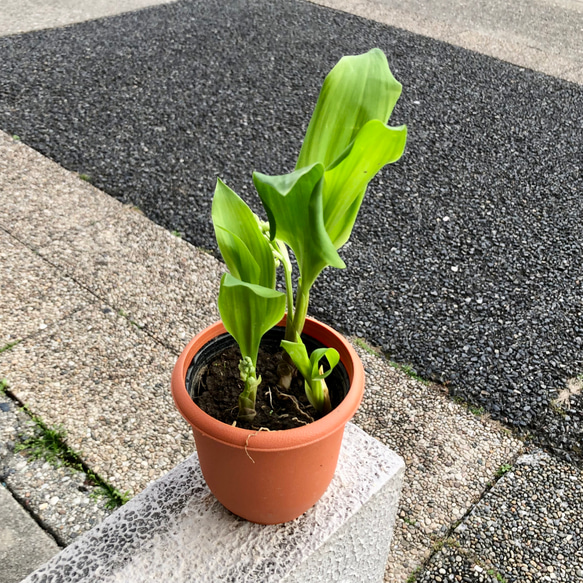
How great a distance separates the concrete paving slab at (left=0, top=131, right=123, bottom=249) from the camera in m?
2.87

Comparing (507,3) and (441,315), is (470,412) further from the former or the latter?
(507,3)

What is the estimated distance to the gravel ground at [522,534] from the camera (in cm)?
168

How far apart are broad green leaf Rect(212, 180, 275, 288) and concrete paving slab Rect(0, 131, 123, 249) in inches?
73.5

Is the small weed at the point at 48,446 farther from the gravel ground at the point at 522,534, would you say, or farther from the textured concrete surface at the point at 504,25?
the textured concrete surface at the point at 504,25

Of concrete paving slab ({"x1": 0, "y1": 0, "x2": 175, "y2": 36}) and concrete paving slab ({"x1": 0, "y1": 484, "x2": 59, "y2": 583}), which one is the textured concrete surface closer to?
concrete paving slab ({"x1": 0, "y1": 0, "x2": 175, "y2": 36})

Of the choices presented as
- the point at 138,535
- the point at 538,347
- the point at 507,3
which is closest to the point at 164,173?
the point at 538,347

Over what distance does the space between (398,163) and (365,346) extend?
5.33 feet

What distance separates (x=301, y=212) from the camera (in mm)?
1029

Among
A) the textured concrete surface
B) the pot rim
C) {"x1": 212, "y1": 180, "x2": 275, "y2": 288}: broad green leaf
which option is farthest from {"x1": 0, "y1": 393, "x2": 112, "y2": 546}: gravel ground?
the textured concrete surface

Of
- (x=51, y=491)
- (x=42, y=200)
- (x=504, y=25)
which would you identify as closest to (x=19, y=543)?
(x=51, y=491)

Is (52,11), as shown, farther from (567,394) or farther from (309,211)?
(309,211)

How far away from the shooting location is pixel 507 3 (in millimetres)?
6523

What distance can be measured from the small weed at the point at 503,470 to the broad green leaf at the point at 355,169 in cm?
114

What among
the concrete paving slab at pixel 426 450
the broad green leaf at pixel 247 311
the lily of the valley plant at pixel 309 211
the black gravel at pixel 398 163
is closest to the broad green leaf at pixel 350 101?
the lily of the valley plant at pixel 309 211
